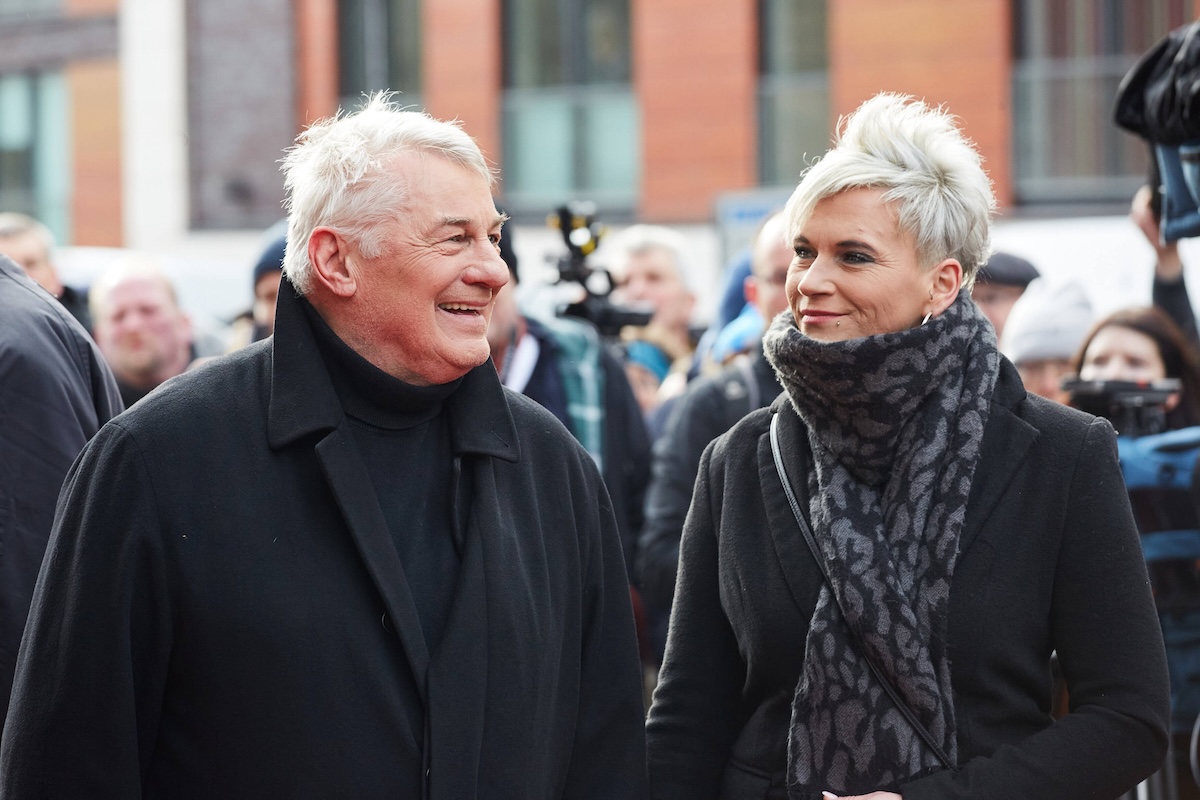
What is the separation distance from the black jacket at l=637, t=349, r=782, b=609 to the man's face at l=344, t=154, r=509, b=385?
1713mm

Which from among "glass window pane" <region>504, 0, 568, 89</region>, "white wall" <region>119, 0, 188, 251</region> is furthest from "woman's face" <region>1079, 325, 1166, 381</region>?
"white wall" <region>119, 0, 188, 251</region>

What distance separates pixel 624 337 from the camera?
7.61m

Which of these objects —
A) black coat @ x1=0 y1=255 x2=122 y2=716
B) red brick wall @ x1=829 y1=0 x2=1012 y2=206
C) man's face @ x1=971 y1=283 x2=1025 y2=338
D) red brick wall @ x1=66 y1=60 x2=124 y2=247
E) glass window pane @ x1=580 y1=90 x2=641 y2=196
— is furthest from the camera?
red brick wall @ x1=66 y1=60 x2=124 y2=247

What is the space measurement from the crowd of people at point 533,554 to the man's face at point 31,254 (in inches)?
132

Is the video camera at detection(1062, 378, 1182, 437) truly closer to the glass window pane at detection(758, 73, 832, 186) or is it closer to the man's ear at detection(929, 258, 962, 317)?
the man's ear at detection(929, 258, 962, 317)

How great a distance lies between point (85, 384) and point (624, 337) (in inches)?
180

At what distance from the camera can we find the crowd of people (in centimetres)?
233

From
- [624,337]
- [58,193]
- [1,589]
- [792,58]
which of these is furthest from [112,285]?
[58,193]

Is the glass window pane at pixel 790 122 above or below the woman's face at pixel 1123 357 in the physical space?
above

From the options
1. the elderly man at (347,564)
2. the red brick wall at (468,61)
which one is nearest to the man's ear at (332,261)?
the elderly man at (347,564)

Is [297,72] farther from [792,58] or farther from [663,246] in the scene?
[663,246]

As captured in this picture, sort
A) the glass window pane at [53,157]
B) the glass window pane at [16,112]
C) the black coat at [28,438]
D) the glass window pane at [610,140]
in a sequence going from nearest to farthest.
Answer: the black coat at [28,438] → the glass window pane at [610,140] → the glass window pane at [53,157] → the glass window pane at [16,112]

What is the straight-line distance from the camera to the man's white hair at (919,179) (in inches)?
105

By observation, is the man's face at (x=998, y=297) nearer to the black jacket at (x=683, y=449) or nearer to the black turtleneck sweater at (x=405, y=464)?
the black jacket at (x=683, y=449)
